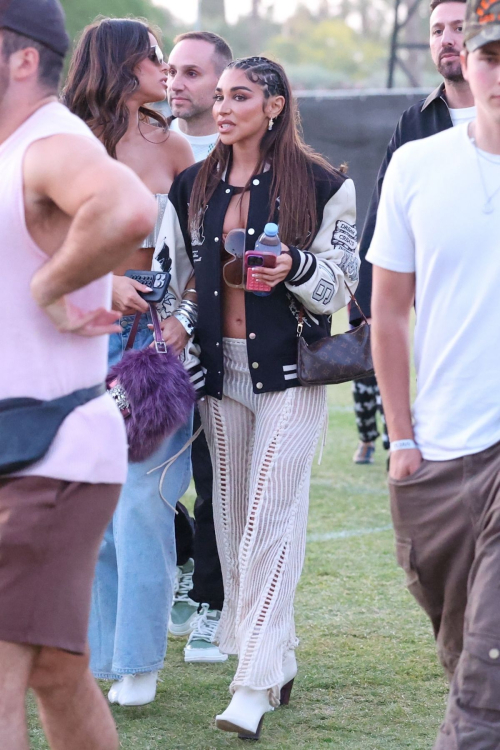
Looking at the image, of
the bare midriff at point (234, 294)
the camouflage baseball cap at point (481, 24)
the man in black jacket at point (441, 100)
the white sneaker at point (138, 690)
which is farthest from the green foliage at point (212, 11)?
the camouflage baseball cap at point (481, 24)

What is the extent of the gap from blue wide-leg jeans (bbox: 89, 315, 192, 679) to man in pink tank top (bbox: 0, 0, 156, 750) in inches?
50.4

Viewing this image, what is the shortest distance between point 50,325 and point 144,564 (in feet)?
5.28

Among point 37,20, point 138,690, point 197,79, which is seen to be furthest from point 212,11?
point 37,20

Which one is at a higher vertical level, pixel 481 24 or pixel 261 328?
pixel 481 24

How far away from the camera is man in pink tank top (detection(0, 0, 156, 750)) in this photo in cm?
243

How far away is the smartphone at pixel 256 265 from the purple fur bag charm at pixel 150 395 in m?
0.39

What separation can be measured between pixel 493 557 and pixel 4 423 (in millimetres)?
1180

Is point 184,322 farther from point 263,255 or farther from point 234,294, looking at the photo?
point 263,255

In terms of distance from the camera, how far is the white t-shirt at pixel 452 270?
107 inches

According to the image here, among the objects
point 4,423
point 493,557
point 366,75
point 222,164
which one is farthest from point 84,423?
point 366,75

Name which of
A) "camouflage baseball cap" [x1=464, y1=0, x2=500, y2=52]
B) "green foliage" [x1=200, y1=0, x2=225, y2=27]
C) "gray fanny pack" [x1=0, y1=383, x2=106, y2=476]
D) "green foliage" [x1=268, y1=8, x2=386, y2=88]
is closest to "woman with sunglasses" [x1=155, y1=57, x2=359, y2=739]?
"camouflage baseball cap" [x1=464, y1=0, x2=500, y2=52]

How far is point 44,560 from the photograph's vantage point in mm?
2521

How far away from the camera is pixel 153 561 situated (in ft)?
13.0

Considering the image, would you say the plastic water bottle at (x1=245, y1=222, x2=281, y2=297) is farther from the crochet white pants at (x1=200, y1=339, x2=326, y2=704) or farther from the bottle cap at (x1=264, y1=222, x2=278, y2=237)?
the crochet white pants at (x1=200, y1=339, x2=326, y2=704)
